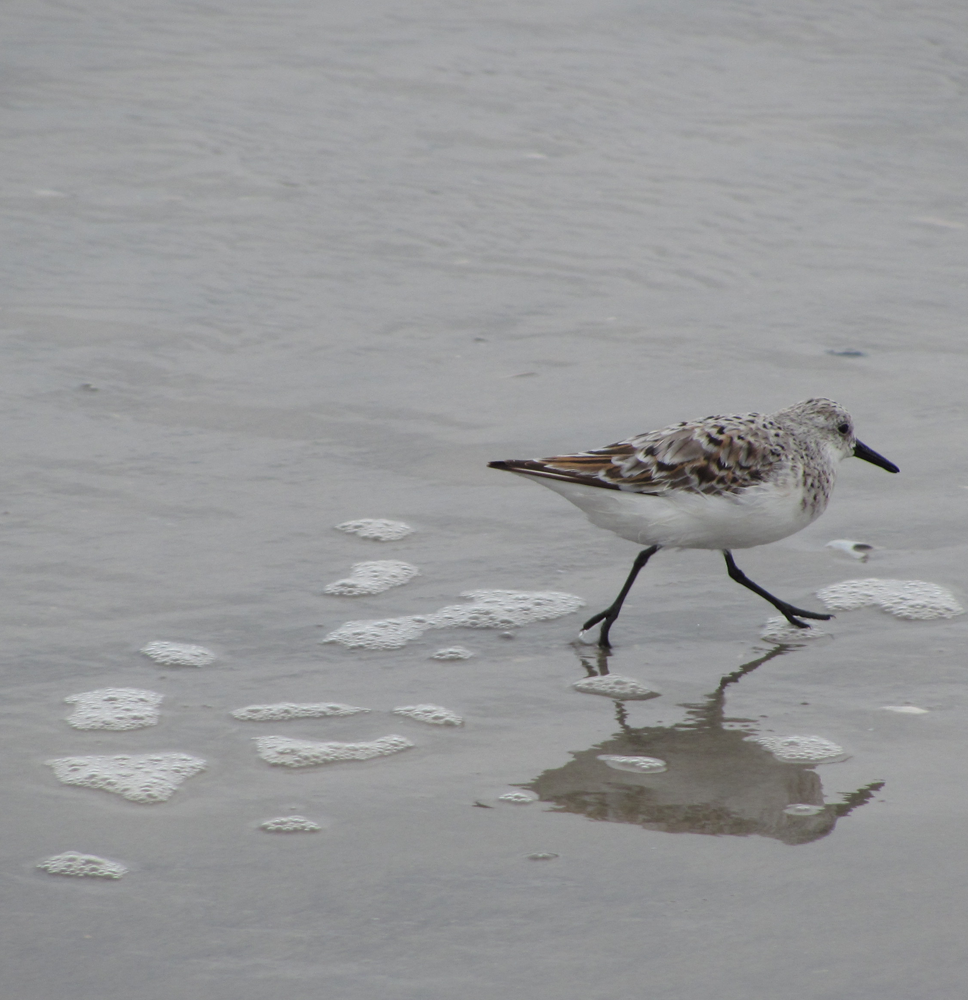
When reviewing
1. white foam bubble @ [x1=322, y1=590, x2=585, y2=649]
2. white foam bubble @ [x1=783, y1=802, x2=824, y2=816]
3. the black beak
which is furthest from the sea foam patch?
the black beak

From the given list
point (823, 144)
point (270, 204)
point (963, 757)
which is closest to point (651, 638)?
point (963, 757)

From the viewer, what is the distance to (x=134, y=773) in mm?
3479

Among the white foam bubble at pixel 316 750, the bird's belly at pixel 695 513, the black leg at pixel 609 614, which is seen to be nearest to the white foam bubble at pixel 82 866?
the white foam bubble at pixel 316 750

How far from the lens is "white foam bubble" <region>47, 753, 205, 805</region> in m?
3.40

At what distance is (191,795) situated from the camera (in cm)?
340

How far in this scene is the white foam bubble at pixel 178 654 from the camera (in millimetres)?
4055

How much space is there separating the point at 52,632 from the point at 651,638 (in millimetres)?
1772

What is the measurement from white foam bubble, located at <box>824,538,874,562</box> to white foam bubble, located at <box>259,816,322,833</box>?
7.49 ft

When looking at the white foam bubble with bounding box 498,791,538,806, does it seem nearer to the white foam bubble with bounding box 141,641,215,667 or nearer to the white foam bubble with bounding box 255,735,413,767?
the white foam bubble with bounding box 255,735,413,767

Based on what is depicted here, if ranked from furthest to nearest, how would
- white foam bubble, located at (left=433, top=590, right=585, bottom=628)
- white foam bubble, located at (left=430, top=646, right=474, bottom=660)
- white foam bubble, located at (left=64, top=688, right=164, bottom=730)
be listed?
white foam bubble, located at (left=433, top=590, right=585, bottom=628) < white foam bubble, located at (left=430, top=646, right=474, bottom=660) < white foam bubble, located at (left=64, top=688, right=164, bottom=730)

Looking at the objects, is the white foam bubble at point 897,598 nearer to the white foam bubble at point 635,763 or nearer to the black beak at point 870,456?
the black beak at point 870,456

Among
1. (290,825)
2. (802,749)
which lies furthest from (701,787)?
(290,825)

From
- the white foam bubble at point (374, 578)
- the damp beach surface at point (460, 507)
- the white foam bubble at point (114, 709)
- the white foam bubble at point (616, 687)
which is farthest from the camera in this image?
the white foam bubble at point (374, 578)

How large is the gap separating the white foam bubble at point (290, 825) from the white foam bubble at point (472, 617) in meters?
0.95
